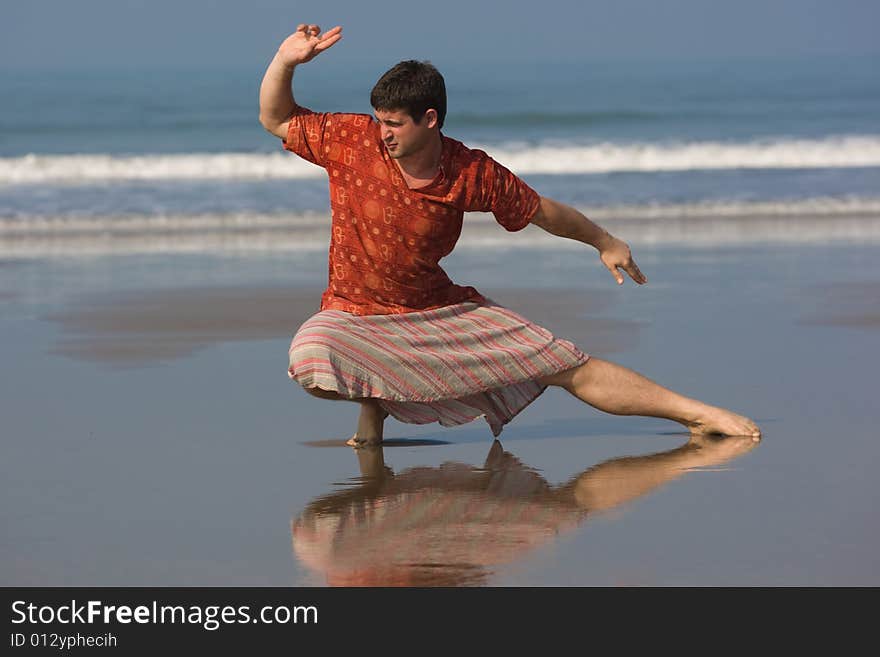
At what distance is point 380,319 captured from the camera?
184 inches

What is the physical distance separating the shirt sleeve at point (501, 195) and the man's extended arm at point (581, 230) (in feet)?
0.17

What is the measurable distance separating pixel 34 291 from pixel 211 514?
4.90 m

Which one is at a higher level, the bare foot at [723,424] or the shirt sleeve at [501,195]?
the shirt sleeve at [501,195]

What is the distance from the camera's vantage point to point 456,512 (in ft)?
13.2

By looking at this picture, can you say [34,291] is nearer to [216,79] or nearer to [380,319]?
[380,319]

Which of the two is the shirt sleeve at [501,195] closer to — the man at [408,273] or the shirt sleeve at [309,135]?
the man at [408,273]

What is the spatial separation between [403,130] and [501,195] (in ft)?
1.33

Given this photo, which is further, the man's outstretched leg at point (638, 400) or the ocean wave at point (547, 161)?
the ocean wave at point (547, 161)

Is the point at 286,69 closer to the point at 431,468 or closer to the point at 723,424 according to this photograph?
the point at 431,468

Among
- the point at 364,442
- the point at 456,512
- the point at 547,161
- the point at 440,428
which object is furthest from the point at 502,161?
the point at 456,512

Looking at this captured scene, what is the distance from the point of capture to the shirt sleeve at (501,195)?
15.3 ft

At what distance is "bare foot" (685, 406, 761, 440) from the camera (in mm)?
4887

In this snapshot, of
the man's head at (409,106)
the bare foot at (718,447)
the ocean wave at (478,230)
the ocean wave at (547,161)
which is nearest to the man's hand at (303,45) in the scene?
the man's head at (409,106)
